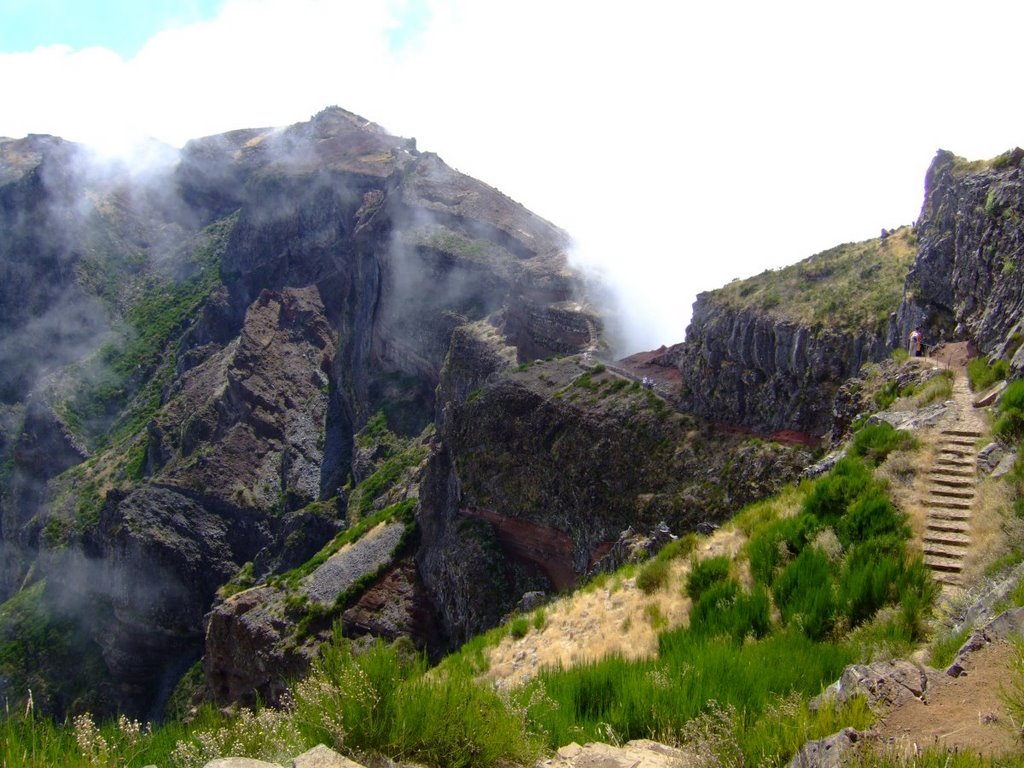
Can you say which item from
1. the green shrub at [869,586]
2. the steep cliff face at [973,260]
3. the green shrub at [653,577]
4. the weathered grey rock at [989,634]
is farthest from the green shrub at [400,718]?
the steep cliff face at [973,260]

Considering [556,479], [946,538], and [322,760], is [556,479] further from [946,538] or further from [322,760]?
[322,760]

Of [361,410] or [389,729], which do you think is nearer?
[389,729]

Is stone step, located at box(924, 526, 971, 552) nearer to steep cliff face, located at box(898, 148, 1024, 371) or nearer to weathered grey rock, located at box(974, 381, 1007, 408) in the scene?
weathered grey rock, located at box(974, 381, 1007, 408)

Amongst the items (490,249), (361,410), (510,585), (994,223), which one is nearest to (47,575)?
(361,410)

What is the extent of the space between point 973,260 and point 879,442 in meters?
7.95

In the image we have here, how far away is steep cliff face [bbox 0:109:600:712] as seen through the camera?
6112 centimetres

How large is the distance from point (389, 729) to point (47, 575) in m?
75.2

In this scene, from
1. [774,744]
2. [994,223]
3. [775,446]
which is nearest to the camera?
[774,744]

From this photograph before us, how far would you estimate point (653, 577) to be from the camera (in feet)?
45.0

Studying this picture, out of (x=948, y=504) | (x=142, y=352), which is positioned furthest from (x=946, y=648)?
(x=142, y=352)

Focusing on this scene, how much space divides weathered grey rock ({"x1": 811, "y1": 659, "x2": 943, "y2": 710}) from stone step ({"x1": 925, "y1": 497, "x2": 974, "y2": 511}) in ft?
16.5

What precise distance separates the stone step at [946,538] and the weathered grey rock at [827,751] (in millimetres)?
5552

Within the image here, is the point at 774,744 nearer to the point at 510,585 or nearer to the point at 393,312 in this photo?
the point at 510,585

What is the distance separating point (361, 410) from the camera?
7362cm
